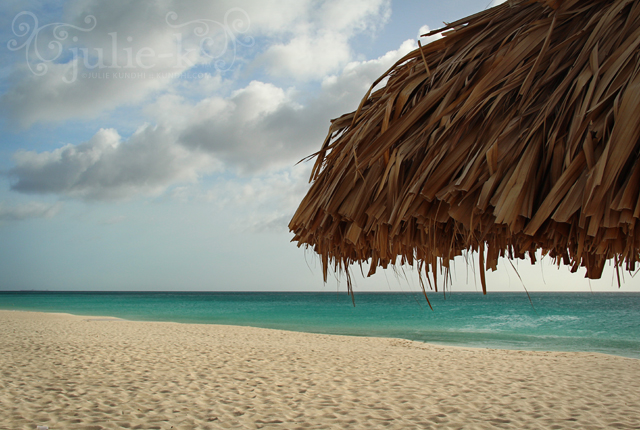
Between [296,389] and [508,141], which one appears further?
[296,389]

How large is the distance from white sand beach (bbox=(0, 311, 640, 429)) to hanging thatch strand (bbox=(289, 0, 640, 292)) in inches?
127

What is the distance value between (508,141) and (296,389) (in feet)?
16.3

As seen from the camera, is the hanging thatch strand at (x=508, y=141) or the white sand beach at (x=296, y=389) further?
the white sand beach at (x=296, y=389)

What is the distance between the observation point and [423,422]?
13.4ft

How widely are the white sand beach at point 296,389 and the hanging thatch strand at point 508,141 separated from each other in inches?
127

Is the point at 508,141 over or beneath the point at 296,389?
over

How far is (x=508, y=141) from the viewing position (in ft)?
4.12

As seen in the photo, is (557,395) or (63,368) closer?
(557,395)

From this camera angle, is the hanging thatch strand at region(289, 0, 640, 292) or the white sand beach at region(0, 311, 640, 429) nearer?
the hanging thatch strand at region(289, 0, 640, 292)

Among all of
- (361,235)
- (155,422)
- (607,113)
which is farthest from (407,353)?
(607,113)

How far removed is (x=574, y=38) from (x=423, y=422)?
155 inches

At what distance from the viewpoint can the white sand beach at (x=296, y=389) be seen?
4082 millimetres

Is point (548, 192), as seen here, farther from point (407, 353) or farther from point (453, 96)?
point (407, 353)

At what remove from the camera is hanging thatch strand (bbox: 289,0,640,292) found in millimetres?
1058
